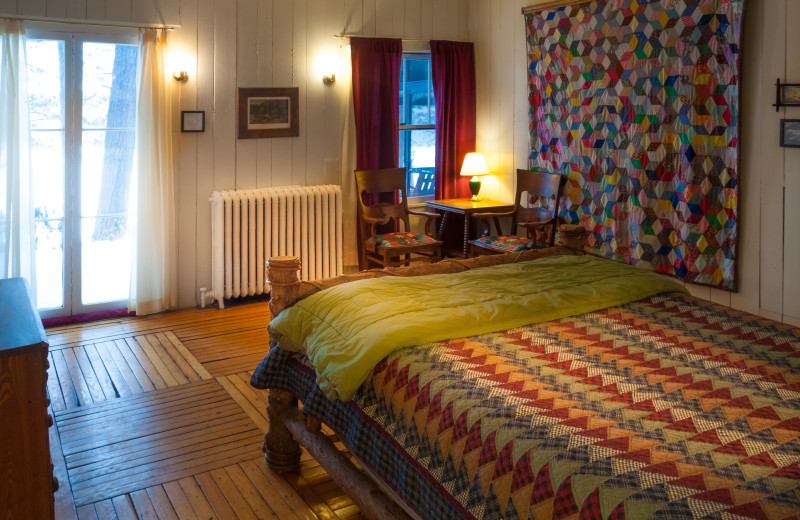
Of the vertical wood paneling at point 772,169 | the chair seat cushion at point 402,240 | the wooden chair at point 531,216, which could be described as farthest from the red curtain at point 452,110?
the vertical wood paneling at point 772,169

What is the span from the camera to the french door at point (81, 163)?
5.18 m

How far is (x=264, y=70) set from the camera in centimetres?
588

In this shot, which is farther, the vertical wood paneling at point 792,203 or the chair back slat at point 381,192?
the chair back slat at point 381,192

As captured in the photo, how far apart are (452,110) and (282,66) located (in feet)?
5.26

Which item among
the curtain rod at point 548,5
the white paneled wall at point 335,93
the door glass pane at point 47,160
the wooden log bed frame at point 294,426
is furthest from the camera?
the curtain rod at point 548,5

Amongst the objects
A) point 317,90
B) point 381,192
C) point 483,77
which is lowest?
point 381,192

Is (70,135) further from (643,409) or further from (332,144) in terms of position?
(643,409)

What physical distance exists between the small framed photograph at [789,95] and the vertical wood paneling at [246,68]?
11.9 feet

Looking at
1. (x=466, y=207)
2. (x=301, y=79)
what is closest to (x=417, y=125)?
(x=466, y=207)

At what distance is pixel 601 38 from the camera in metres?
5.47

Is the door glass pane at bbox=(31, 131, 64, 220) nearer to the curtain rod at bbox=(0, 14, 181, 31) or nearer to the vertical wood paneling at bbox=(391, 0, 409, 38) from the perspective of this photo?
the curtain rod at bbox=(0, 14, 181, 31)

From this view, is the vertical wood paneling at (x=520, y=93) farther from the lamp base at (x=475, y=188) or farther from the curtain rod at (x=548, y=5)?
the lamp base at (x=475, y=188)

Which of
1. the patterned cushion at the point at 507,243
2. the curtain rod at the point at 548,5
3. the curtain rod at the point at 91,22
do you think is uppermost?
the curtain rod at the point at 548,5

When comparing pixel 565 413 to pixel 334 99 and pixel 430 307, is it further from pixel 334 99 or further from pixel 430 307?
pixel 334 99
